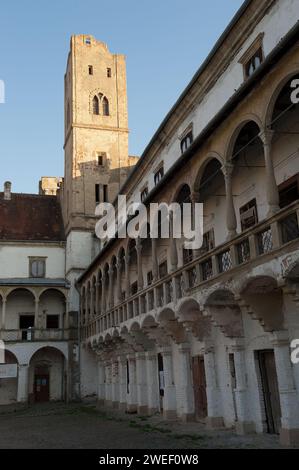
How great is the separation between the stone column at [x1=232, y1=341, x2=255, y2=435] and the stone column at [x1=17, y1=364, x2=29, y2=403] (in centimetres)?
2152

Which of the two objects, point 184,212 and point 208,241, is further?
point 184,212

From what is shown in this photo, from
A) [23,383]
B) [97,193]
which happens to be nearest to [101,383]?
[23,383]

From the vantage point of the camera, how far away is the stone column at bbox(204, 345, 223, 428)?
1415 cm

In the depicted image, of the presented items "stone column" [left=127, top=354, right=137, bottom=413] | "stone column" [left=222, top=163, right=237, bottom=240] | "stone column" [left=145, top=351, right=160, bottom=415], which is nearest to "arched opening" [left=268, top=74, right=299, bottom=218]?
"stone column" [left=222, top=163, right=237, bottom=240]

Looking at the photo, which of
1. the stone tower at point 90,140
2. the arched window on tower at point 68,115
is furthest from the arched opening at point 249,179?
the arched window on tower at point 68,115

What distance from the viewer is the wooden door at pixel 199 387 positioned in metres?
15.8

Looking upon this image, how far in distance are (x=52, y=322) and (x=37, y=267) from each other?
4311 mm

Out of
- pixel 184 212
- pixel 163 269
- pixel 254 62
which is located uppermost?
pixel 254 62

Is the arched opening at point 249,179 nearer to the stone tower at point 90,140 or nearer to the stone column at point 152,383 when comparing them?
the stone column at point 152,383

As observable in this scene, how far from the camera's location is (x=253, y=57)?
14.5m

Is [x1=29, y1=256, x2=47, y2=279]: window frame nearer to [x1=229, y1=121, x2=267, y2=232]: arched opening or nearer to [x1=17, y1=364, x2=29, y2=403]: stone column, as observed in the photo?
[x1=17, y1=364, x2=29, y2=403]: stone column

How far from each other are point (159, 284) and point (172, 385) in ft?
13.0

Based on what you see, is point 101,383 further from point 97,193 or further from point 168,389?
point 97,193

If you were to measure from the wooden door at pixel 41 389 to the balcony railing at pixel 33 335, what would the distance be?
288cm
